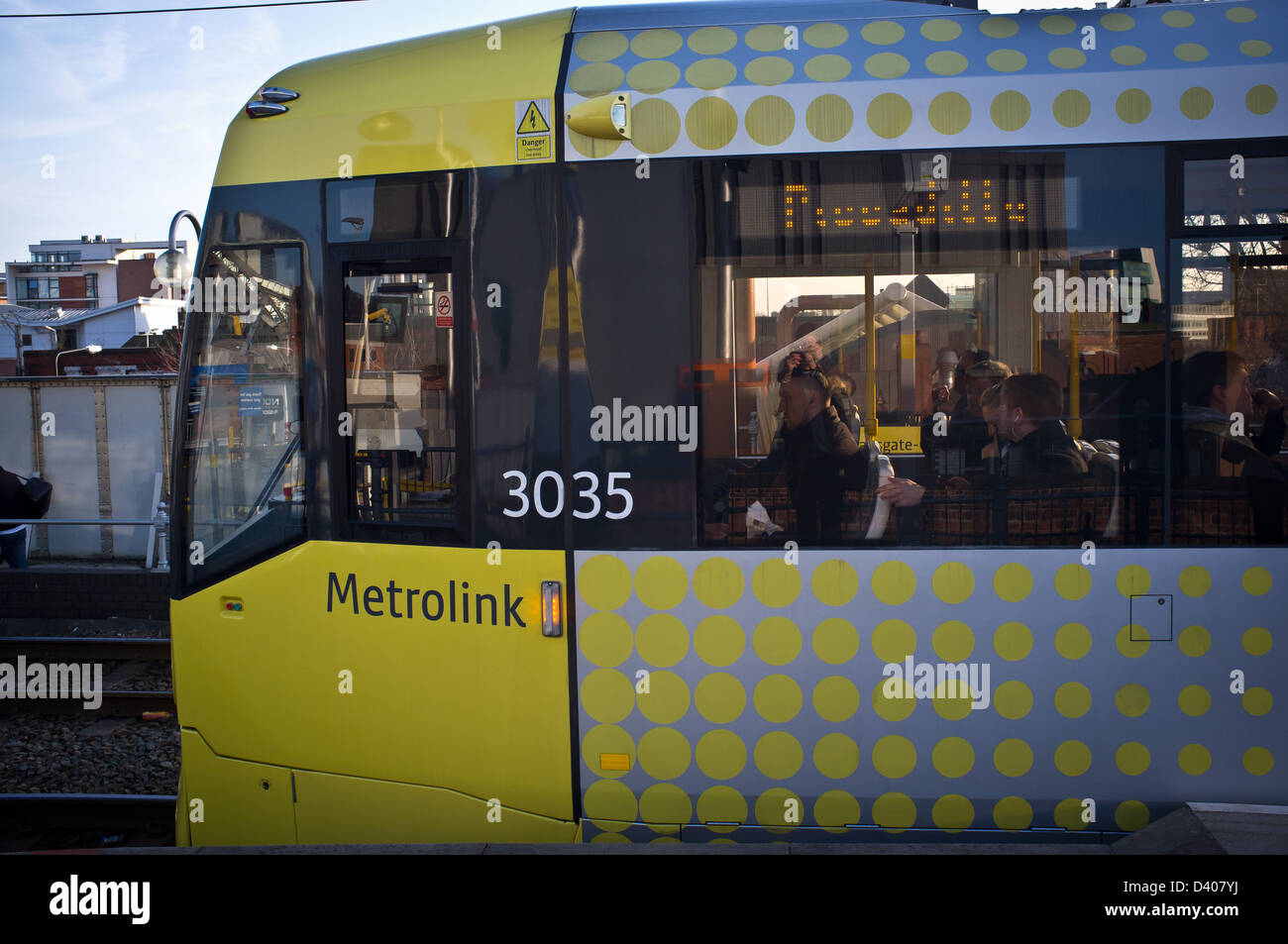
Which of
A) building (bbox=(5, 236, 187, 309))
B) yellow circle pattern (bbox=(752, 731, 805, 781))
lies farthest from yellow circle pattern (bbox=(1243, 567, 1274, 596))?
building (bbox=(5, 236, 187, 309))

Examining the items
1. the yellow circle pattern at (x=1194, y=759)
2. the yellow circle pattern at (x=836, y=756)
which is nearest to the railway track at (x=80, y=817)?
the yellow circle pattern at (x=836, y=756)

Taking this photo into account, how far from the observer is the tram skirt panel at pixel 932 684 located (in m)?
3.65

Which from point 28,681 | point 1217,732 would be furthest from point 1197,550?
point 28,681

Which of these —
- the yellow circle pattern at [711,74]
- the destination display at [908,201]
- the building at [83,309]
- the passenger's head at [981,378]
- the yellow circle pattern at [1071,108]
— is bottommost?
the passenger's head at [981,378]

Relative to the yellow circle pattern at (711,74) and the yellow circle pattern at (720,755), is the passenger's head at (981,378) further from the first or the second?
the yellow circle pattern at (720,755)

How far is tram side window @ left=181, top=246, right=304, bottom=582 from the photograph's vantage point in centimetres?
407

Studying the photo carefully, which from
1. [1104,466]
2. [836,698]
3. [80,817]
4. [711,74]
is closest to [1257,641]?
[1104,466]

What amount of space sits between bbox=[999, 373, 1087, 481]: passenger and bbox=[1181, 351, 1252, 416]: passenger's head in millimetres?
505

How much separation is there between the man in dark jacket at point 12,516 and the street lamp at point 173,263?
3.14m

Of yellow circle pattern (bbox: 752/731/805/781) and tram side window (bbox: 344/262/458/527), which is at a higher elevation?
tram side window (bbox: 344/262/458/527)

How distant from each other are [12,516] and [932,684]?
12.3m

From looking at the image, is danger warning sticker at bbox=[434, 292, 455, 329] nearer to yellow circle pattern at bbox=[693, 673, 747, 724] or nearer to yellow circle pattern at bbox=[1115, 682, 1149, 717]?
yellow circle pattern at bbox=[693, 673, 747, 724]

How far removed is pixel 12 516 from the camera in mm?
11766

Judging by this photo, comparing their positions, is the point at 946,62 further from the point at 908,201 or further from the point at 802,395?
the point at 802,395
